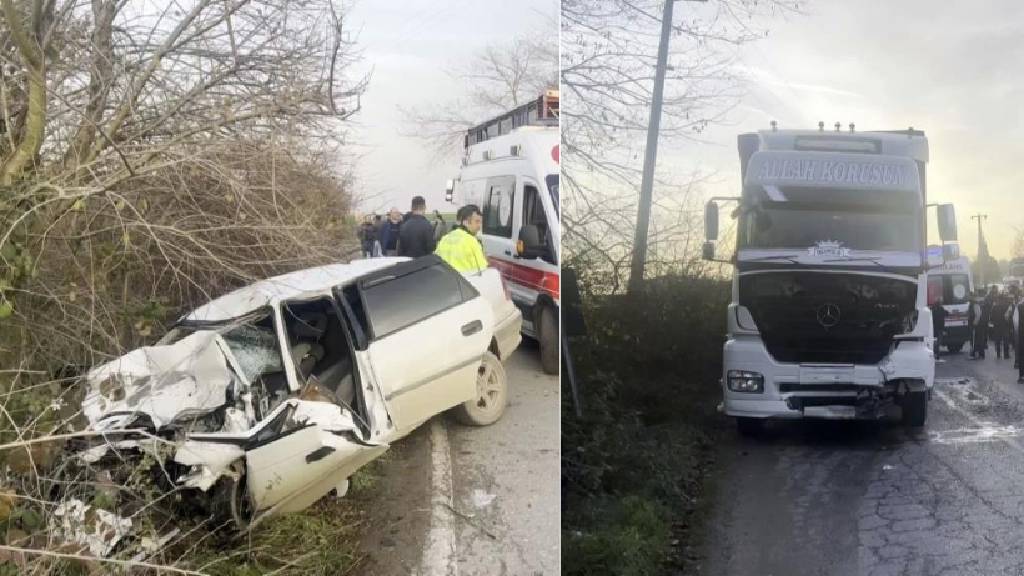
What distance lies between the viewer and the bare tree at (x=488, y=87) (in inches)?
93.6

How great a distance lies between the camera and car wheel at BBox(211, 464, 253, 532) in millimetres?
2402

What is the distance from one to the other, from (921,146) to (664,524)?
3.60 ft

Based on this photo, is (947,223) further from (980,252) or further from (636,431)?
(636,431)

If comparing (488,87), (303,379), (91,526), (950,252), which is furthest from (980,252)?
(91,526)

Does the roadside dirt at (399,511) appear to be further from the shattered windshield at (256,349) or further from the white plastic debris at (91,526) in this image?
the white plastic debris at (91,526)

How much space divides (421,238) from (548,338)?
43 centimetres

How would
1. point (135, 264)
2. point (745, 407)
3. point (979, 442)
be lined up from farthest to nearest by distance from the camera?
point (135, 264) → point (745, 407) → point (979, 442)

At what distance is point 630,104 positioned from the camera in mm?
2377

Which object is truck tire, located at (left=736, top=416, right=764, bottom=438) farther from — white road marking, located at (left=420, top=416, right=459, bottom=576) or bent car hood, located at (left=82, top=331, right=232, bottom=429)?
bent car hood, located at (left=82, top=331, right=232, bottom=429)

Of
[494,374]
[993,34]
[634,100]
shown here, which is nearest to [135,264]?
[494,374]

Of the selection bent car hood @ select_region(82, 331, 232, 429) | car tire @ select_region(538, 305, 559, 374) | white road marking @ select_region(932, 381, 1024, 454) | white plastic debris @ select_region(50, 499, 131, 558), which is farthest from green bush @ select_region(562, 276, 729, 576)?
white plastic debris @ select_region(50, 499, 131, 558)

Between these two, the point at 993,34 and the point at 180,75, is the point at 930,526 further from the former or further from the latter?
the point at 180,75

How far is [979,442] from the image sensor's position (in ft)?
7.23

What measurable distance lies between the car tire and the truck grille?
0.46m
